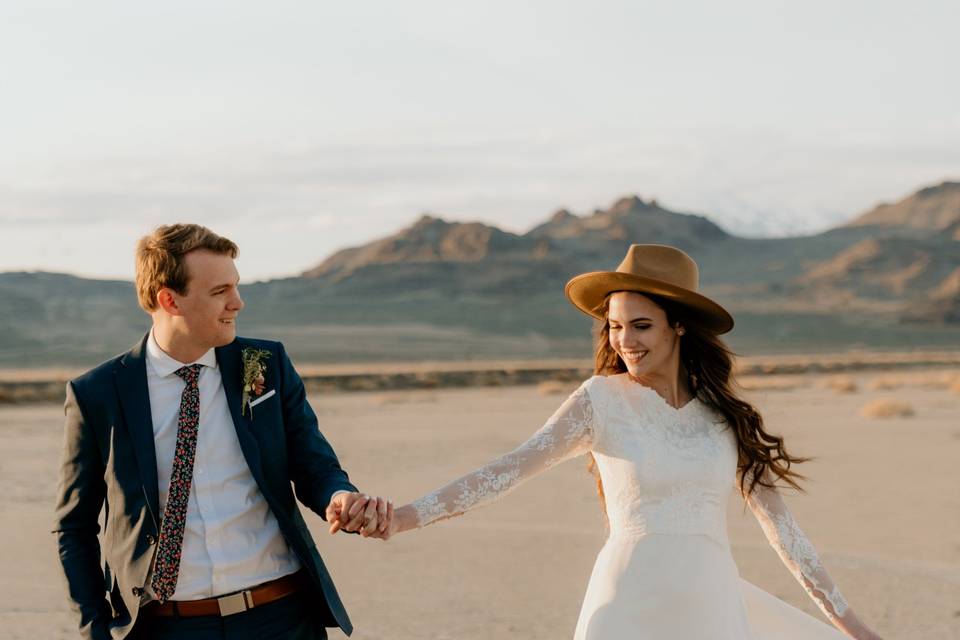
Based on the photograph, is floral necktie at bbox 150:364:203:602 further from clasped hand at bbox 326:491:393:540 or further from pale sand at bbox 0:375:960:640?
pale sand at bbox 0:375:960:640

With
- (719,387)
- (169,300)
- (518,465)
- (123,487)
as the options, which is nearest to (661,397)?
(719,387)

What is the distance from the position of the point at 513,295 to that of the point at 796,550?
329 ft

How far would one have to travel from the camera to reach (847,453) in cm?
1745

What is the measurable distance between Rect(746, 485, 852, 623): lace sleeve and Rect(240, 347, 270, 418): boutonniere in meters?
1.58

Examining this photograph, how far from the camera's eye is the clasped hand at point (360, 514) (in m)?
3.51

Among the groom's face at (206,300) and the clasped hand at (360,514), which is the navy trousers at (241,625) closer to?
the clasped hand at (360,514)

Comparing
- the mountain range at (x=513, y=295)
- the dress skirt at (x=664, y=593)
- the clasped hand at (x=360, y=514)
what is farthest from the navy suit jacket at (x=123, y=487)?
the mountain range at (x=513, y=295)

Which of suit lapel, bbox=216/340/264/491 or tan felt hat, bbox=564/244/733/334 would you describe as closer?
suit lapel, bbox=216/340/264/491

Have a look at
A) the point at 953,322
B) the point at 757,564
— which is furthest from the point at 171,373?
the point at 953,322

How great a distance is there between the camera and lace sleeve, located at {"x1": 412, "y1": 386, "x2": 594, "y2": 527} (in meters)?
3.88

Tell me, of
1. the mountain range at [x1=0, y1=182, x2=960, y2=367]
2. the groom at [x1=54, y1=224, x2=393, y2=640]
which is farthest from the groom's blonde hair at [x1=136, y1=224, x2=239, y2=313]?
the mountain range at [x1=0, y1=182, x2=960, y2=367]

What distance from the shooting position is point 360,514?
3.54 metres

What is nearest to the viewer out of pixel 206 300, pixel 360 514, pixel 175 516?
pixel 175 516

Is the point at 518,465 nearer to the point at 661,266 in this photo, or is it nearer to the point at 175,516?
the point at 661,266
